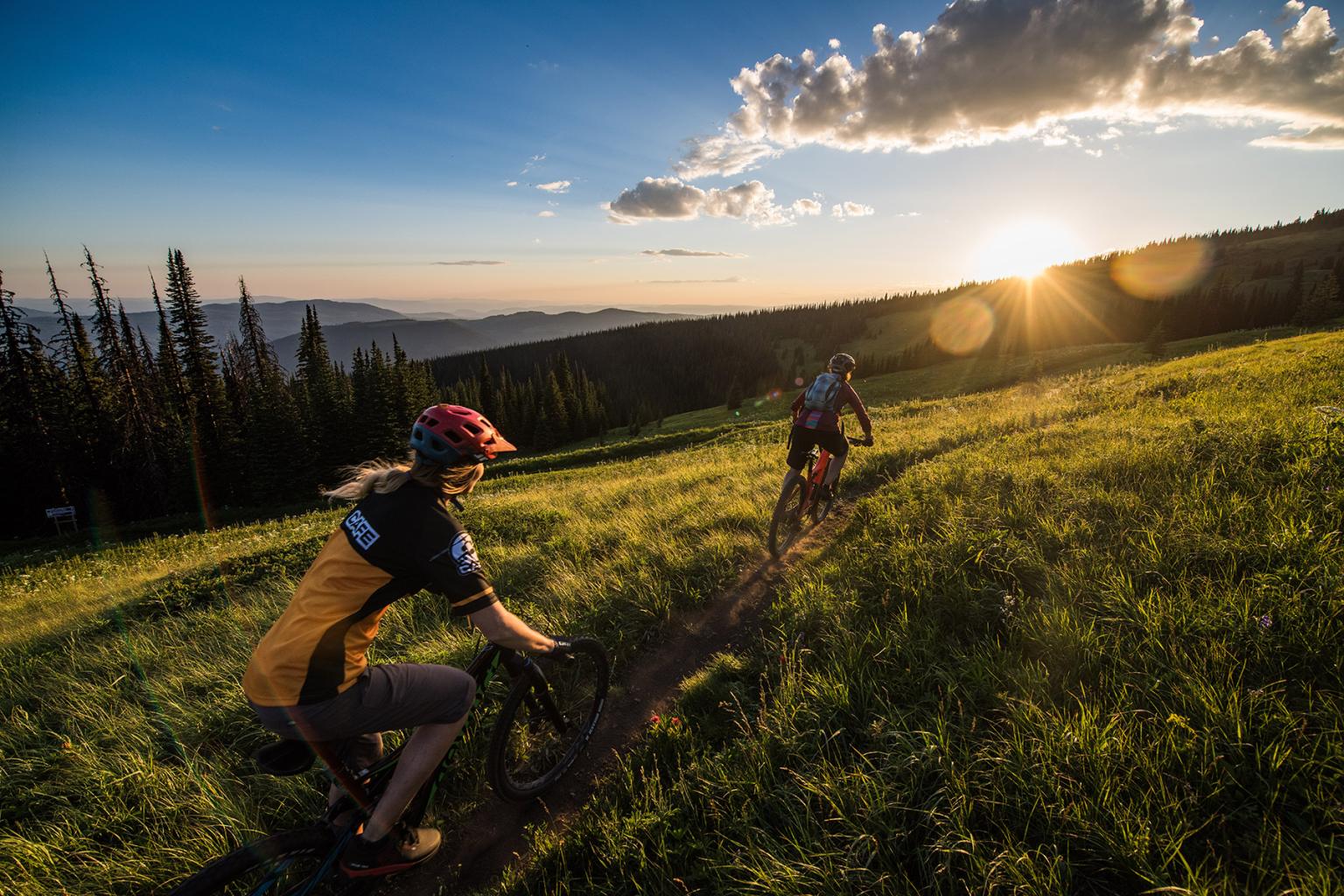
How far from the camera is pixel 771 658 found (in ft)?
15.3

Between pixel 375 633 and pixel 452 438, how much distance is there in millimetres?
1312

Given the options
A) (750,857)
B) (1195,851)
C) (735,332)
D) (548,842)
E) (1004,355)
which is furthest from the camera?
(735,332)

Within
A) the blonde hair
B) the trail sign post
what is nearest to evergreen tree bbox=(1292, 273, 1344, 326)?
the blonde hair

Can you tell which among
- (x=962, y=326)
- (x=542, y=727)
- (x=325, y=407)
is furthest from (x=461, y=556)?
(x=962, y=326)

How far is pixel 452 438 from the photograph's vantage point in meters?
3.37

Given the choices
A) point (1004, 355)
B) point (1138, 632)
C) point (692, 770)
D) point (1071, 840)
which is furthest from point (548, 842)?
point (1004, 355)

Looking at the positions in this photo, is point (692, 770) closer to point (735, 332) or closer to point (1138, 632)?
point (1138, 632)

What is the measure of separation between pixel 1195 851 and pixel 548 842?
3.54 meters

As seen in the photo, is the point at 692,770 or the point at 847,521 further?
the point at 847,521

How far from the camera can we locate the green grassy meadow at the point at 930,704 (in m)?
2.42

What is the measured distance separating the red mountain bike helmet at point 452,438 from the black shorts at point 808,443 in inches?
227

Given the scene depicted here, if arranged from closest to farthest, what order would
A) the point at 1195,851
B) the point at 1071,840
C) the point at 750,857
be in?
the point at 1195,851 < the point at 1071,840 < the point at 750,857

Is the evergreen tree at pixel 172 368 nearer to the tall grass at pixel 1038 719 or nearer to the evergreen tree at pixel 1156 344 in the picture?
the tall grass at pixel 1038 719

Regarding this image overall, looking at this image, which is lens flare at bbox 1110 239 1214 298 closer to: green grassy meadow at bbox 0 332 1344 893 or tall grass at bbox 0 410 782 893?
green grassy meadow at bbox 0 332 1344 893
